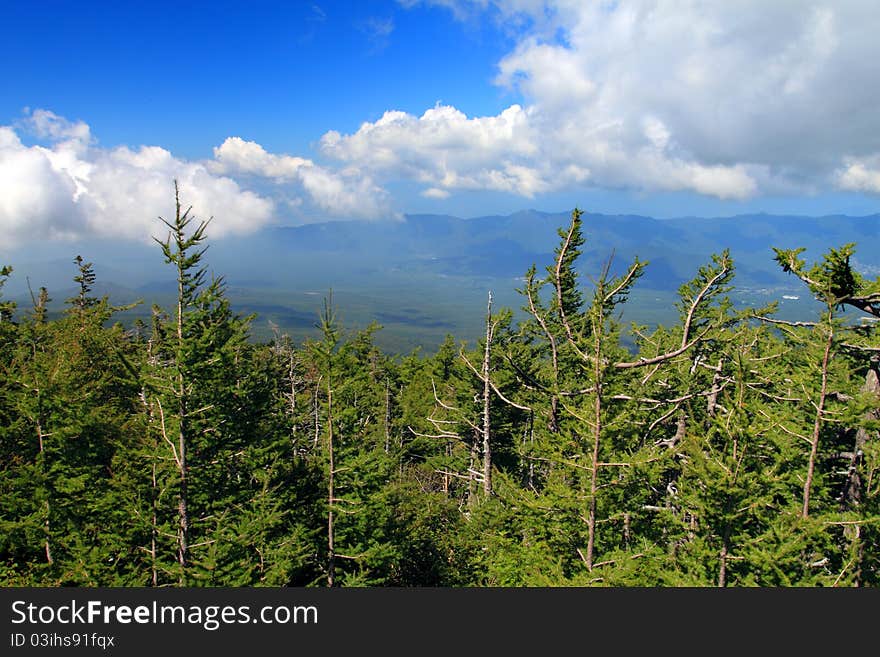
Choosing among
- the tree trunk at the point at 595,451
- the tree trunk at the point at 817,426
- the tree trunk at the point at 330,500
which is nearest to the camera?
the tree trunk at the point at 817,426

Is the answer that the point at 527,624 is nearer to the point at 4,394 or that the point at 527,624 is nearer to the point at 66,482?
the point at 66,482

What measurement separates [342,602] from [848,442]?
12.7m

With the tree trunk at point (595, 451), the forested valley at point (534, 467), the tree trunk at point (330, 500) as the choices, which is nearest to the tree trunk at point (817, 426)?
the forested valley at point (534, 467)

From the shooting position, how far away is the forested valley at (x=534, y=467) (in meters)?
9.70

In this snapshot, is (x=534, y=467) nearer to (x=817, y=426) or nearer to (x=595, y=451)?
(x=595, y=451)

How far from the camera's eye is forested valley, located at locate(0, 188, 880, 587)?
31.8 feet

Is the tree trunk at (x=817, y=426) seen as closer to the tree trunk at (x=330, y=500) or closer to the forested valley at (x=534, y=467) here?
the forested valley at (x=534, y=467)

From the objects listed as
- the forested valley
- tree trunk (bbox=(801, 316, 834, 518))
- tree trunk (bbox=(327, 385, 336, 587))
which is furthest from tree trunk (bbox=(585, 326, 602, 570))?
tree trunk (bbox=(327, 385, 336, 587))

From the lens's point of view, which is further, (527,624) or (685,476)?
(685,476)

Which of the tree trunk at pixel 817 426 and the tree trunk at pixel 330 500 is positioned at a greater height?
the tree trunk at pixel 817 426

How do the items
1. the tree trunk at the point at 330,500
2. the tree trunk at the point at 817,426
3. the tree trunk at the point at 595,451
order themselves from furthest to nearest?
1. the tree trunk at the point at 330,500
2. the tree trunk at the point at 595,451
3. the tree trunk at the point at 817,426

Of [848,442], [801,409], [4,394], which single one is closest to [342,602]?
[801,409]

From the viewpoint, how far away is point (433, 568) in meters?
20.0

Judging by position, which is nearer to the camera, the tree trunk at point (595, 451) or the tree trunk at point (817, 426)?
the tree trunk at point (817, 426)
